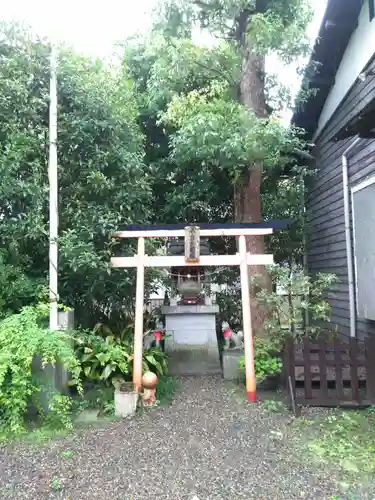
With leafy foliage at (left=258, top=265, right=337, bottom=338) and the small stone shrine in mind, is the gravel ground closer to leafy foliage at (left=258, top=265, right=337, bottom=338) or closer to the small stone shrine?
leafy foliage at (left=258, top=265, right=337, bottom=338)

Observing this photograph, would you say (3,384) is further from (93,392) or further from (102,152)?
(102,152)

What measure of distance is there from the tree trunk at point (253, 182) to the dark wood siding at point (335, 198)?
1.65 meters

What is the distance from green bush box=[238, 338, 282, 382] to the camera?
20.6 ft

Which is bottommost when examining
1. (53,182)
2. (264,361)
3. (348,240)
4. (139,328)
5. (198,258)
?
(264,361)

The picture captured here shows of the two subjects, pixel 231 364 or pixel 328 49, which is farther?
pixel 328 49

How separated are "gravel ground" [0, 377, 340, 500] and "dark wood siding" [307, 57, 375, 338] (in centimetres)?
355

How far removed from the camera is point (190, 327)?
8.62 meters

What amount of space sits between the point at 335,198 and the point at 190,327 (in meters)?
3.90

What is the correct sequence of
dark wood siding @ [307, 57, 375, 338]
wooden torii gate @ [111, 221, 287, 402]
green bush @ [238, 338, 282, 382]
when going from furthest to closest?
dark wood siding @ [307, 57, 375, 338]
green bush @ [238, 338, 282, 382]
wooden torii gate @ [111, 221, 287, 402]

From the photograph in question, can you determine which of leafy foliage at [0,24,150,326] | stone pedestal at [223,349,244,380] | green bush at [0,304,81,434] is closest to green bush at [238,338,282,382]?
stone pedestal at [223,349,244,380]

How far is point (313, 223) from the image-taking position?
417 inches

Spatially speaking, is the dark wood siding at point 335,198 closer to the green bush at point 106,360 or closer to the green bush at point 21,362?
the green bush at point 106,360

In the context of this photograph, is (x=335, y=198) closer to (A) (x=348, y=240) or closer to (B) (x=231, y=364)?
(A) (x=348, y=240)

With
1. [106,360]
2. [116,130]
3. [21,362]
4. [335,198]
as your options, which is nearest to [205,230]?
[116,130]
